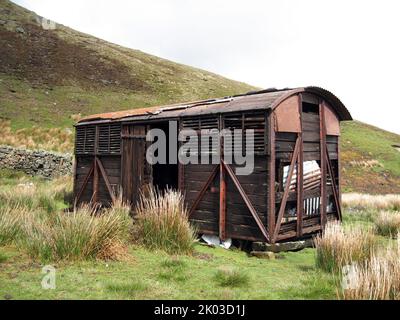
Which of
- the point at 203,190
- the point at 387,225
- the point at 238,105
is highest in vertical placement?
the point at 238,105

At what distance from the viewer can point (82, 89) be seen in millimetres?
37344

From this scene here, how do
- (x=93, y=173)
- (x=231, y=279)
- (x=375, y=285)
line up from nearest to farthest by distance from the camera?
(x=375, y=285)
(x=231, y=279)
(x=93, y=173)

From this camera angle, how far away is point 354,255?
6512 mm

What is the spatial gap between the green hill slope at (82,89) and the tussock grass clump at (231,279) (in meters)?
21.6

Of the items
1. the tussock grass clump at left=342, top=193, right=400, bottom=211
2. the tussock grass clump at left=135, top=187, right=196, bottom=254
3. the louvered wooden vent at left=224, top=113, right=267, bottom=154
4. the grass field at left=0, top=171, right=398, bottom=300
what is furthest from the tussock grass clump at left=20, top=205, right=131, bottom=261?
the tussock grass clump at left=342, top=193, right=400, bottom=211

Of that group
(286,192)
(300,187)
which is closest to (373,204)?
(300,187)

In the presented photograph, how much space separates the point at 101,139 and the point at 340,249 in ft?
28.9

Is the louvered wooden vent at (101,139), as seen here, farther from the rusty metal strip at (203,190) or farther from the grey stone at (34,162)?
the grey stone at (34,162)

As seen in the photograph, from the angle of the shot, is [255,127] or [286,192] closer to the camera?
[255,127]

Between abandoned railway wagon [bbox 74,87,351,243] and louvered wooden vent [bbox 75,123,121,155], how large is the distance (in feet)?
0.18

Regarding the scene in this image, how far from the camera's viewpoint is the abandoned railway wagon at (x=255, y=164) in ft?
27.6

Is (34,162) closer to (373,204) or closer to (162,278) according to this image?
(162,278)

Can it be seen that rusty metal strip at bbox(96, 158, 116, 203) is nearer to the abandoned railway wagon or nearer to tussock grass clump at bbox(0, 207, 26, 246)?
the abandoned railway wagon

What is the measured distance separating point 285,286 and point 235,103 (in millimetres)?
4935
